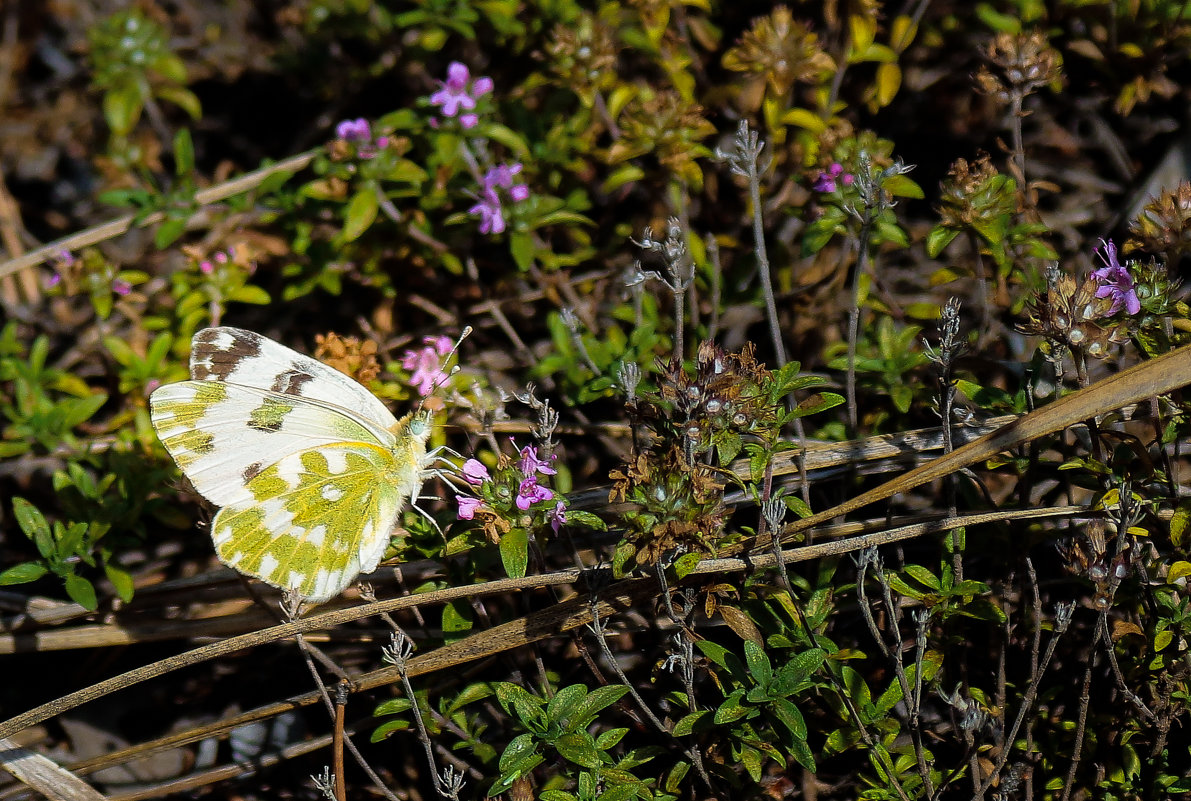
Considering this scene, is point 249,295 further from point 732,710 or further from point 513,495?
point 732,710

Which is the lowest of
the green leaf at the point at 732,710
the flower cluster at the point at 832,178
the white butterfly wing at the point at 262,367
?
the green leaf at the point at 732,710

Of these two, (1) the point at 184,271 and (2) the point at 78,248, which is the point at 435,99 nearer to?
(1) the point at 184,271

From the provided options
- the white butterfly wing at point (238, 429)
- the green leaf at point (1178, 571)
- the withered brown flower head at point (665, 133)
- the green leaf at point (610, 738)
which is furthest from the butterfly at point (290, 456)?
the green leaf at point (1178, 571)

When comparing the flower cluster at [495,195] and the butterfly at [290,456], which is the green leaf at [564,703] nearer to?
the butterfly at [290,456]

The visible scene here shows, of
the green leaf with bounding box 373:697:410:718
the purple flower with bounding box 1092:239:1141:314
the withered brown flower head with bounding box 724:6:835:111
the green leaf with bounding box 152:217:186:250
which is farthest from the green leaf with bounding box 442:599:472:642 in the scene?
the withered brown flower head with bounding box 724:6:835:111

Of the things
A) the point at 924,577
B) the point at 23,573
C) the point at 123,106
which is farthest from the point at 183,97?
the point at 924,577

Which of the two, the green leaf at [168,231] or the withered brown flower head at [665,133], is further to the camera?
the green leaf at [168,231]

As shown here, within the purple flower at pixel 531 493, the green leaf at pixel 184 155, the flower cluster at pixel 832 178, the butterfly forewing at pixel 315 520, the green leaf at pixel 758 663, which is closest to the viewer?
the green leaf at pixel 758 663
